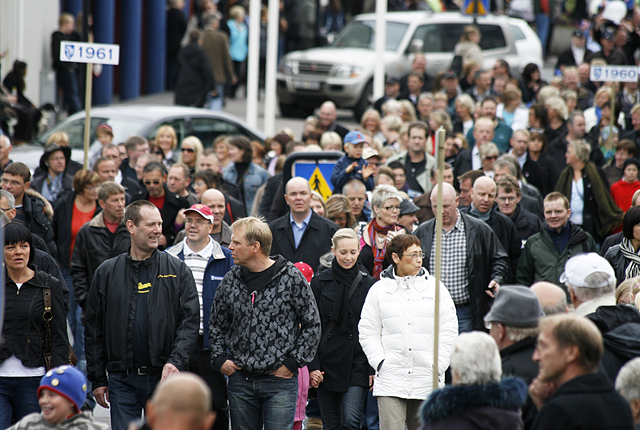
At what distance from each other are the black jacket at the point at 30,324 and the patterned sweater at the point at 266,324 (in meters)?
1.15

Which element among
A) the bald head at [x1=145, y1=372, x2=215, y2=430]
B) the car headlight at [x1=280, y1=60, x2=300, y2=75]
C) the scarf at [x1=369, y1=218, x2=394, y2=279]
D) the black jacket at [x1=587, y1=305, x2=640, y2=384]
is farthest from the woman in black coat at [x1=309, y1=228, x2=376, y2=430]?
the car headlight at [x1=280, y1=60, x2=300, y2=75]

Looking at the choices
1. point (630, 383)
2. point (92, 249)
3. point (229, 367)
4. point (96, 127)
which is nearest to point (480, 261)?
point (229, 367)

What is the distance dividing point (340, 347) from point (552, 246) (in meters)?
2.48

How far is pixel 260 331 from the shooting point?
22.7ft

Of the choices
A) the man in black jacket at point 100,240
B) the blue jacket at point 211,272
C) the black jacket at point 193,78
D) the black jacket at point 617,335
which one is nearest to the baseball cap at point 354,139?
the man in black jacket at point 100,240

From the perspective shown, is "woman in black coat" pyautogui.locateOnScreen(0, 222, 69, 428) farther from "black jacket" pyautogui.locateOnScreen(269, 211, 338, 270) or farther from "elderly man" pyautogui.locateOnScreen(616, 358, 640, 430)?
"elderly man" pyautogui.locateOnScreen(616, 358, 640, 430)

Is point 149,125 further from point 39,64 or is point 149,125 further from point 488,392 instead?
point 488,392

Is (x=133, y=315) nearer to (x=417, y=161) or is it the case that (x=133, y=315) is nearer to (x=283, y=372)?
(x=283, y=372)

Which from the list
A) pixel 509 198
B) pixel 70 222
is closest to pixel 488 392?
pixel 509 198

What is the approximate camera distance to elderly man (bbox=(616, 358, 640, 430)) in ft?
17.0

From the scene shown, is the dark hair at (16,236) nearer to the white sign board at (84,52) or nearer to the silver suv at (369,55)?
the white sign board at (84,52)

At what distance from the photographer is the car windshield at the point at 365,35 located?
23.5 metres

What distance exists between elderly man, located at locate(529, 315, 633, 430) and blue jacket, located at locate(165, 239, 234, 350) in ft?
11.5

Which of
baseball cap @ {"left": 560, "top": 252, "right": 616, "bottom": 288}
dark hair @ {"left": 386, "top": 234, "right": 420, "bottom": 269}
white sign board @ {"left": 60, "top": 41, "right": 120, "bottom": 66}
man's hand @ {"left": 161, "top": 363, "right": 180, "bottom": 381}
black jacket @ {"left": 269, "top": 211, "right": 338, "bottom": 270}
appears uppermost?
white sign board @ {"left": 60, "top": 41, "right": 120, "bottom": 66}
